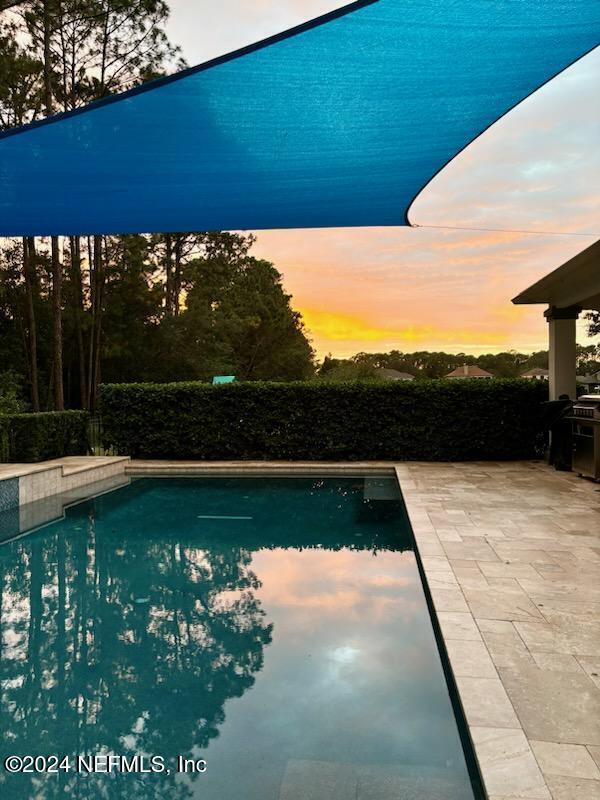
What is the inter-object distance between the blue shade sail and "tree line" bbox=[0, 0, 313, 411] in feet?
32.4

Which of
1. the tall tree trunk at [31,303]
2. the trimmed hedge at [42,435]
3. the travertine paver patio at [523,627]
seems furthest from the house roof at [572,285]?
the tall tree trunk at [31,303]

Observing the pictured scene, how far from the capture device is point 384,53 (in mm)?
3480

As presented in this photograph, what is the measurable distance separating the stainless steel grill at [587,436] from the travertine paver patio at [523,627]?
1184 mm

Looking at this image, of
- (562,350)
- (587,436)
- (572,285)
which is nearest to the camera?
(587,436)

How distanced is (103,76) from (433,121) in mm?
13728

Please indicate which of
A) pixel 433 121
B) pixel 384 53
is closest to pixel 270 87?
pixel 384 53

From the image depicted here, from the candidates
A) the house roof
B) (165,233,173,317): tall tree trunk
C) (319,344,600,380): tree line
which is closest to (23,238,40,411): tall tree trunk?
(165,233,173,317): tall tree trunk

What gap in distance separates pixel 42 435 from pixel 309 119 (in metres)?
7.70

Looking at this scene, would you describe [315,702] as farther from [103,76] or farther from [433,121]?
[103,76]

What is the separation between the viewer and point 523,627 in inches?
134

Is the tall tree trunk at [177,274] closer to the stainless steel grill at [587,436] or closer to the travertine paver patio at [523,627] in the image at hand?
the stainless steel grill at [587,436]

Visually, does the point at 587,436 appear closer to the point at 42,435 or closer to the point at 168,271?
the point at 42,435

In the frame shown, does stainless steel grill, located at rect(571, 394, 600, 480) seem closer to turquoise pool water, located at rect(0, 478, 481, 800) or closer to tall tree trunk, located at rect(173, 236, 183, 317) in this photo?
turquoise pool water, located at rect(0, 478, 481, 800)

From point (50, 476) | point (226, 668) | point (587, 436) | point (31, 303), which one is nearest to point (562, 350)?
point (587, 436)
